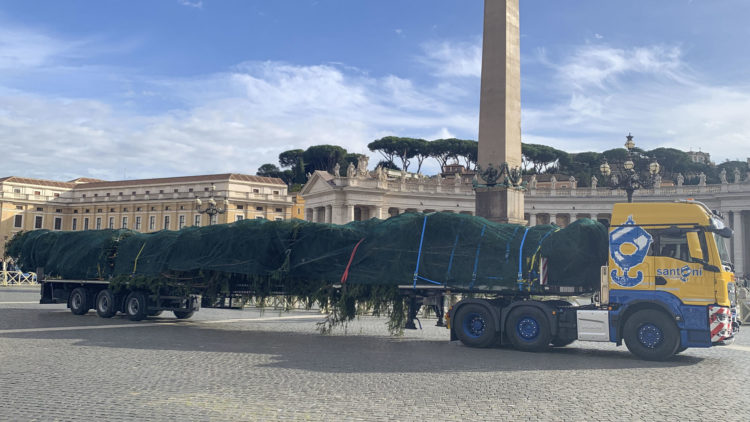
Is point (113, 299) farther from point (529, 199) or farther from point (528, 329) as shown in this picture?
point (529, 199)

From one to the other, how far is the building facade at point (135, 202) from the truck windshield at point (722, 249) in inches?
2999

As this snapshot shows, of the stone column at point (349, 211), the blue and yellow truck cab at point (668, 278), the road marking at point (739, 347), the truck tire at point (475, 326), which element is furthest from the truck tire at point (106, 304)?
the stone column at point (349, 211)

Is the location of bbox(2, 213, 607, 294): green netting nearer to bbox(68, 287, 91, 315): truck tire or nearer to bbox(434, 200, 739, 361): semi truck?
bbox(434, 200, 739, 361): semi truck

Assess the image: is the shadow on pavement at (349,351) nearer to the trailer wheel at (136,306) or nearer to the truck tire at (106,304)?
the trailer wheel at (136,306)

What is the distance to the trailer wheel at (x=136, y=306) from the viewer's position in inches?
707

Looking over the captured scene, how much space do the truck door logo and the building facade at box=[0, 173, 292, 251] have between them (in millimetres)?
75550

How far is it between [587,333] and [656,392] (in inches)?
145

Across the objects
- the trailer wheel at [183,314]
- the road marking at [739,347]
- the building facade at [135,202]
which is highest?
the building facade at [135,202]

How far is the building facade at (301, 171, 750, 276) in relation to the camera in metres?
62.7

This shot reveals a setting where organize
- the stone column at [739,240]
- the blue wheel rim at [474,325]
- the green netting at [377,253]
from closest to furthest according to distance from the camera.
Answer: the green netting at [377,253]
the blue wheel rim at [474,325]
the stone column at [739,240]

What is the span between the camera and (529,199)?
6525 cm

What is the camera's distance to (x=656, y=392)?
8.26 metres

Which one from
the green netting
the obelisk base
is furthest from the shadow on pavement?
the obelisk base

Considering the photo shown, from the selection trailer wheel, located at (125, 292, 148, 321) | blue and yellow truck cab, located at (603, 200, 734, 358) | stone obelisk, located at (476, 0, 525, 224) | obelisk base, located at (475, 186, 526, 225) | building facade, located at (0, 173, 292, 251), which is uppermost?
building facade, located at (0, 173, 292, 251)
